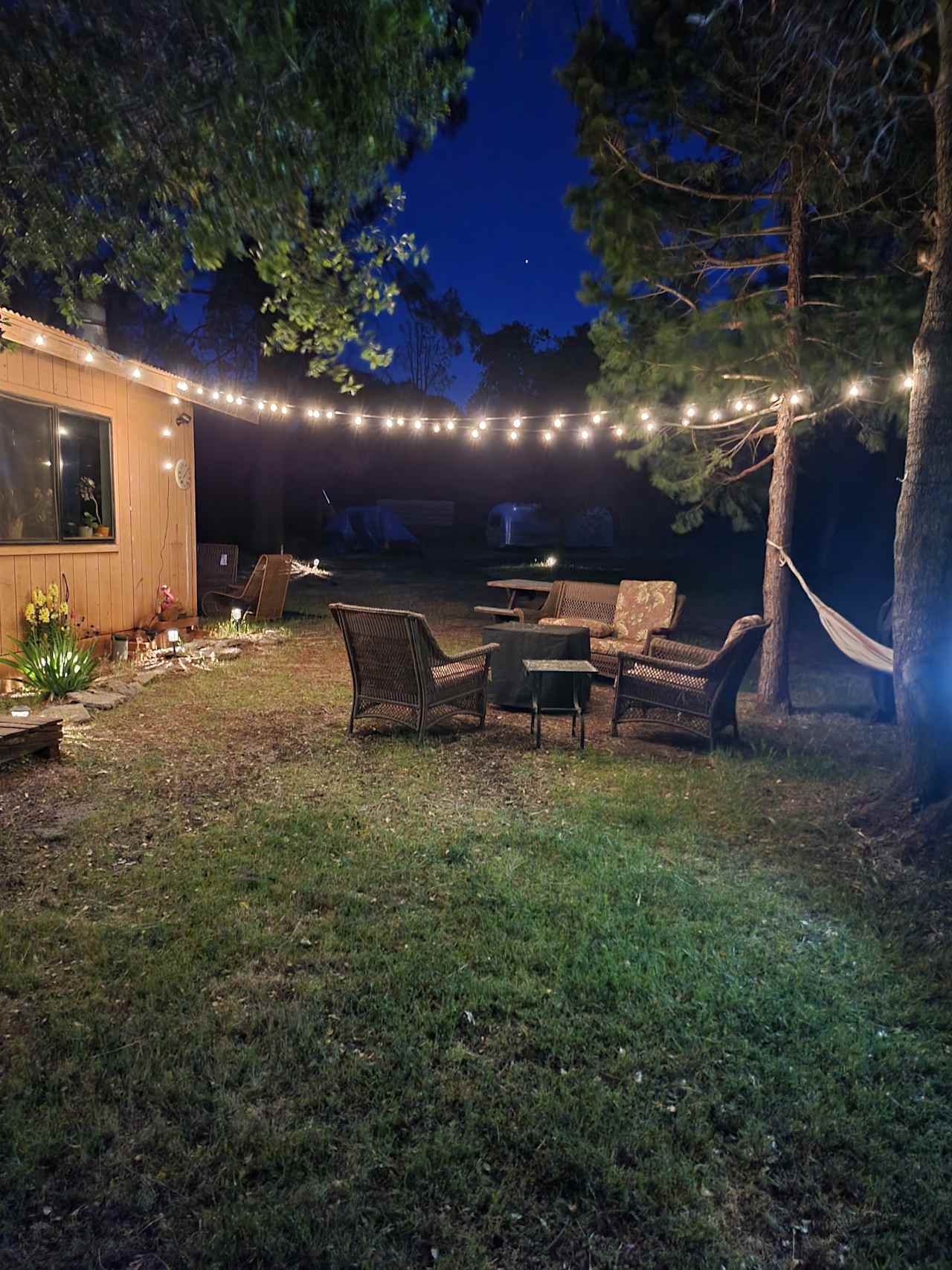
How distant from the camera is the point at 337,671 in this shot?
7266mm

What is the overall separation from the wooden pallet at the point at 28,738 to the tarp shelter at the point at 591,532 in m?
29.9

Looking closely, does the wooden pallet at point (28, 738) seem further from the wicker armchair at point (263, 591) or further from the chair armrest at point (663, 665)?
the wicker armchair at point (263, 591)

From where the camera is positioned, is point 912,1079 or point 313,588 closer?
point 912,1079

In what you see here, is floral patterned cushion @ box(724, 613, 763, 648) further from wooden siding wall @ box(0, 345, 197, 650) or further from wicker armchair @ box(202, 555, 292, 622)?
wicker armchair @ box(202, 555, 292, 622)

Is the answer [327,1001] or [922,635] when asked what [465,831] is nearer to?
→ [327,1001]

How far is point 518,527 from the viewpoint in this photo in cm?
3328

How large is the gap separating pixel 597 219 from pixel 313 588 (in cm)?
971

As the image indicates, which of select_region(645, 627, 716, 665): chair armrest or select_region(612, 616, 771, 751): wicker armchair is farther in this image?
select_region(645, 627, 716, 665): chair armrest

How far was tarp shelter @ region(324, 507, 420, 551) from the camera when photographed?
24.3m

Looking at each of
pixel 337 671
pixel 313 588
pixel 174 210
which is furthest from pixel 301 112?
pixel 313 588

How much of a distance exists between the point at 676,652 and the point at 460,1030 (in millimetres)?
4104

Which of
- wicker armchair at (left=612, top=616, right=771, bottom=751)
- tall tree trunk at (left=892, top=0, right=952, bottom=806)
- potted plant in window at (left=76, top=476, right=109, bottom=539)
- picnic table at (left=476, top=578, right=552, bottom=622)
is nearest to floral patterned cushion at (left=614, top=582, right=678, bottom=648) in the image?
picnic table at (left=476, top=578, right=552, bottom=622)

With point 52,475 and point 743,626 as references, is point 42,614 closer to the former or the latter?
point 52,475

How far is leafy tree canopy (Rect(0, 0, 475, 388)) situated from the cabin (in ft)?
10.1
